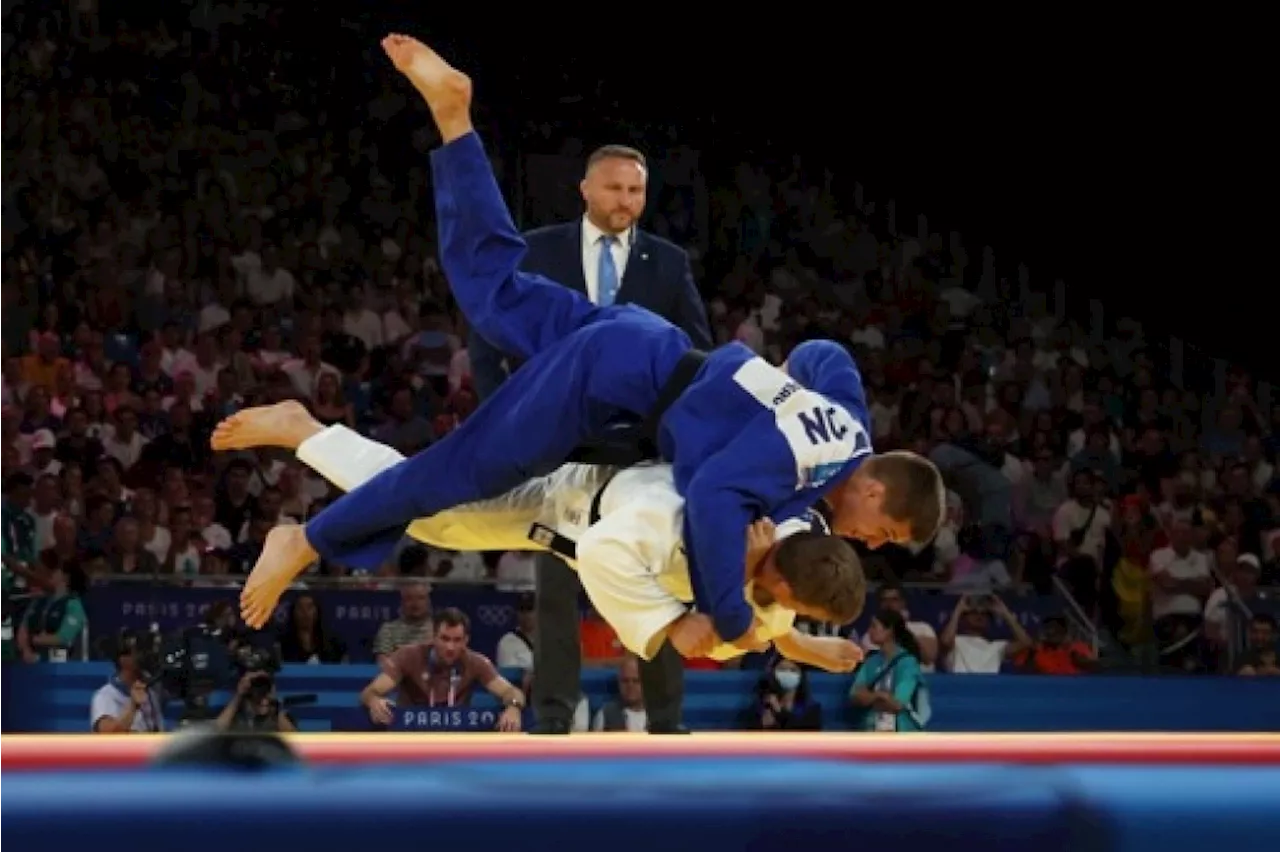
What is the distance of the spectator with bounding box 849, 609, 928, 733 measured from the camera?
25.7 ft

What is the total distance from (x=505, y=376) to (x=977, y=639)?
187 inches

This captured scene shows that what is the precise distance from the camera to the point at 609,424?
12.2ft

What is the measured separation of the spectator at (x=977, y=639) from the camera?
8750 millimetres

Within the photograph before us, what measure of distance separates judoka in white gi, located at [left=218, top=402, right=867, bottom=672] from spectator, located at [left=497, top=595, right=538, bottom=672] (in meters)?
4.06

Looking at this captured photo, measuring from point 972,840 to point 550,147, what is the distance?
12090 millimetres

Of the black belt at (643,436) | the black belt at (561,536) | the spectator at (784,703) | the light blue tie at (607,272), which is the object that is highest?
the light blue tie at (607,272)

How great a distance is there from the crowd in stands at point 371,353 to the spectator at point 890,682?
43mm

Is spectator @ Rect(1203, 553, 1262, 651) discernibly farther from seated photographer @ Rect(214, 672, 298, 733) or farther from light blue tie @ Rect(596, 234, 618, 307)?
light blue tie @ Rect(596, 234, 618, 307)

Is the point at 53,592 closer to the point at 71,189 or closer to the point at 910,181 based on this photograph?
the point at 71,189

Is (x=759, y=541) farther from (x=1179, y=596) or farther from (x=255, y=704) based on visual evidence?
(x=1179, y=596)

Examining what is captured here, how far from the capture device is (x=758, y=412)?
3.48 m

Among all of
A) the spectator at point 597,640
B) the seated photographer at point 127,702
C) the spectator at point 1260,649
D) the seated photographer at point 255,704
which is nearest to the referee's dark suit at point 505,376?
the seated photographer at point 255,704

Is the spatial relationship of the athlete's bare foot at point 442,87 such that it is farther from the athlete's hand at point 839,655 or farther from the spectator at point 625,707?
the spectator at point 625,707

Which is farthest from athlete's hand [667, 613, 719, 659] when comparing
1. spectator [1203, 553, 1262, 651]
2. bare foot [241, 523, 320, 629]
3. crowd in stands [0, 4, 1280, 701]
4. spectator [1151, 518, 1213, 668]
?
spectator [1151, 518, 1213, 668]
